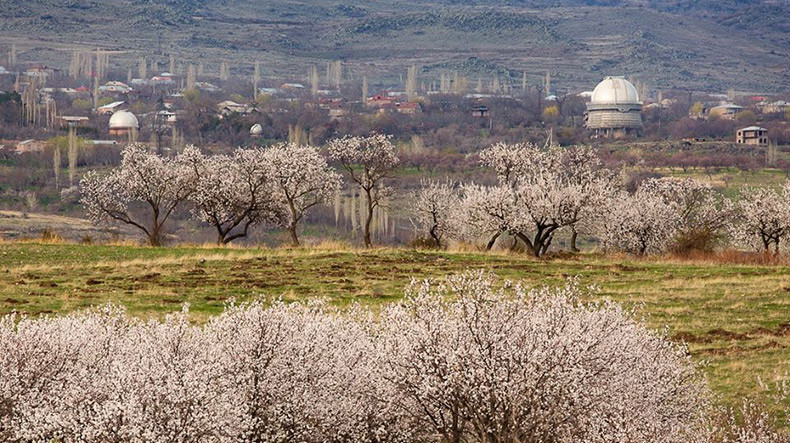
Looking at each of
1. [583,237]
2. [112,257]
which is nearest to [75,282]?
[112,257]

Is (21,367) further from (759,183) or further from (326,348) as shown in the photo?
(759,183)

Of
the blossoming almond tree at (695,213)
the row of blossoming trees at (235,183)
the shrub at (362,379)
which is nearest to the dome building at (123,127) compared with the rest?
the blossoming almond tree at (695,213)

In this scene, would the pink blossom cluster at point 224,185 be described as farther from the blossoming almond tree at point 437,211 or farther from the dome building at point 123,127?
the dome building at point 123,127

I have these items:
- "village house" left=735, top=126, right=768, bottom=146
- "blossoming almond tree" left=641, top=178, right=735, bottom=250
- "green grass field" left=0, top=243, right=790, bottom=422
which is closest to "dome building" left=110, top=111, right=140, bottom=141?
"village house" left=735, top=126, right=768, bottom=146

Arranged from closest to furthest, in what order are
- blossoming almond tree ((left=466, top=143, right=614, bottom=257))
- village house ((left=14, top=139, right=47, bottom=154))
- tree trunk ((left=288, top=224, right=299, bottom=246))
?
blossoming almond tree ((left=466, top=143, right=614, bottom=257)), tree trunk ((left=288, top=224, right=299, bottom=246)), village house ((left=14, top=139, right=47, bottom=154))

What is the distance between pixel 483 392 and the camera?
23047 millimetres

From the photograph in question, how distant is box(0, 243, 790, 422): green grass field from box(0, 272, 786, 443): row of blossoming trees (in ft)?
17.0

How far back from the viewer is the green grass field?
3484 cm

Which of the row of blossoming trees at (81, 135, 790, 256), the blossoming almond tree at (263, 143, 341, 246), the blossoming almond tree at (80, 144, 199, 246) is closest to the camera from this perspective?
the row of blossoming trees at (81, 135, 790, 256)

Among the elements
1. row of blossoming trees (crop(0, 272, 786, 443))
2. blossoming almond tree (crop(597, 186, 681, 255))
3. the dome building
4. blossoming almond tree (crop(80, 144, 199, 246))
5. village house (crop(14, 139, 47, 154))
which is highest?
the dome building

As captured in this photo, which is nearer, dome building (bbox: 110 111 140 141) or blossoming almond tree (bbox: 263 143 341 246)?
blossoming almond tree (bbox: 263 143 341 246)

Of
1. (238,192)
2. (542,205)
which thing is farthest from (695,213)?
(238,192)

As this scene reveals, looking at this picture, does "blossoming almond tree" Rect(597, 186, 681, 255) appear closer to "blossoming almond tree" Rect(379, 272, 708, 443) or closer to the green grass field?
the green grass field

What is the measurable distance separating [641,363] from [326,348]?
668 cm
